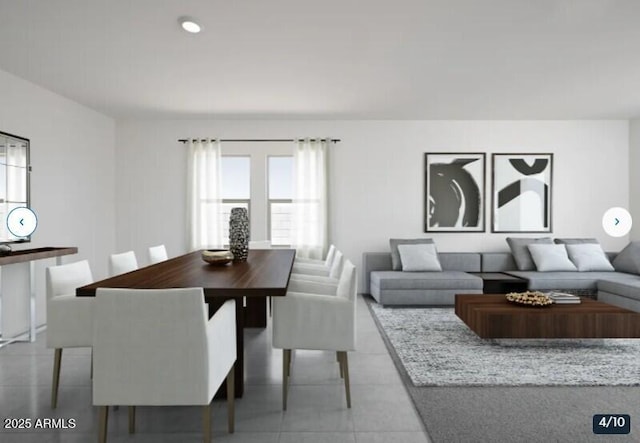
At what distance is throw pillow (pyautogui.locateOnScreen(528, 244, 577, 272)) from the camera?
5543 mm

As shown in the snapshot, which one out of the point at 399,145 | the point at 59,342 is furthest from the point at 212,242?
the point at 59,342

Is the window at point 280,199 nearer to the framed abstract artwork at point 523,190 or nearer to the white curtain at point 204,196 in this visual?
the white curtain at point 204,196

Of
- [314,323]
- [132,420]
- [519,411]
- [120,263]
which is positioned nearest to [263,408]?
[314,323]

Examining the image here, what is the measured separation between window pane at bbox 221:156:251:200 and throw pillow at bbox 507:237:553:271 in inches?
160

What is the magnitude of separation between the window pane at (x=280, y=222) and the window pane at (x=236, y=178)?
19.5 inches

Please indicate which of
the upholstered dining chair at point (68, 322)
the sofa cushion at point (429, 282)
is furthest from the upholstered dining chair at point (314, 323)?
the sofa cushion at point (429, 282)

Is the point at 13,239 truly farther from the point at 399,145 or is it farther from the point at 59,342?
the point at 399,145

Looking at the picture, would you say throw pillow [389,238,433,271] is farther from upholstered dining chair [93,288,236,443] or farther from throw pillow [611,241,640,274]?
upholstered dining chair [93,288,236,443]

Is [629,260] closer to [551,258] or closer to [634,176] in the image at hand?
[551,258]

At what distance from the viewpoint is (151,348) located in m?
1.79

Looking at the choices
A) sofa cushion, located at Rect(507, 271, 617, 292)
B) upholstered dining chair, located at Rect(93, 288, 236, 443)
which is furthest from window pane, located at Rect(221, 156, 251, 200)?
upholstered dining chair, located at Rect(93, 288, 236, 443)

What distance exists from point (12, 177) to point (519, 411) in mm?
4859

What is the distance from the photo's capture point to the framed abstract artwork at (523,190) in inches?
247

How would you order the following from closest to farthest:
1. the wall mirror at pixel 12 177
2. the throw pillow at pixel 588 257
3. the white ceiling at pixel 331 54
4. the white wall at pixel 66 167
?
1. the white ceiling at pixel 331 54
2. the wall mirror at pixel 12 177
3. the white wall at pixel 66 167
4. the throw pillow at pixel 588 257
